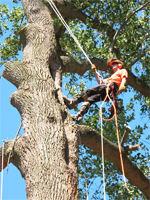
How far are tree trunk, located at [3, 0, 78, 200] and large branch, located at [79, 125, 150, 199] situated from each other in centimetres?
51

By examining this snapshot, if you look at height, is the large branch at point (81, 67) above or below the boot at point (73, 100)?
above

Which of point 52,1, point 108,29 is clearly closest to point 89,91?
point 52,1

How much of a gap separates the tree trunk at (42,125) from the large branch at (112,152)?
51cm

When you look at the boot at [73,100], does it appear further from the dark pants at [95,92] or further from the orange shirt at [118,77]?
the orange shirt at [118,77]

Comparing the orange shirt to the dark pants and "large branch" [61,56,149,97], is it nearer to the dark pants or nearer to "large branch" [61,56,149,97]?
the dark pants

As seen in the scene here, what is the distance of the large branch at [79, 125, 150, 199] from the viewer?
4.91 metres

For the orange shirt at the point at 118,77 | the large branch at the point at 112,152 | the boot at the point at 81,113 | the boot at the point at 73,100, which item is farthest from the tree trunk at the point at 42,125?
the orange shirt at the point at 118,77

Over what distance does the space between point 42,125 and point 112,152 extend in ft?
6.04

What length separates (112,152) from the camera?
17.9 ft

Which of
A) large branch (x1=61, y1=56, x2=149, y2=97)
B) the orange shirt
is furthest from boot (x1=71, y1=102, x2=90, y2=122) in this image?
large branch (x1=61, y1=56, x2=149, y2=97)

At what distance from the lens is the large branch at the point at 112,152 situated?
16.1 ft

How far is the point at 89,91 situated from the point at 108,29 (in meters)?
3.00

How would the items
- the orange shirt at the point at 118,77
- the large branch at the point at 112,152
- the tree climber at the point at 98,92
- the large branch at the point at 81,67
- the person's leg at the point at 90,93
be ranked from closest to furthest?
the large branch at the point at 112,152 → the tree climber at the point at 98,92 → the person's leg at the point at 90,93 → the orange shirt at the point at 118,77 → the large branch at the point at 81,67

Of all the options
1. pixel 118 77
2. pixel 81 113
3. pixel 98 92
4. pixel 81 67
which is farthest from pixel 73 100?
pixel 81 67
